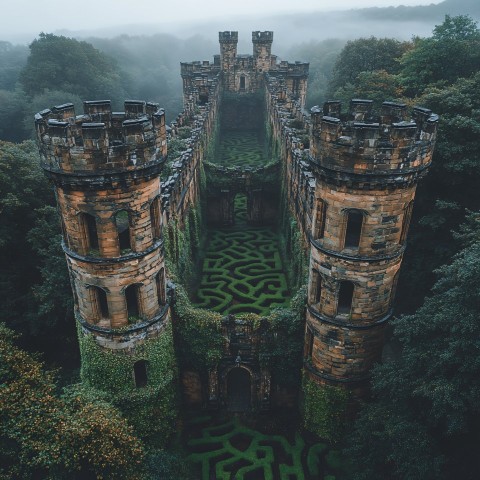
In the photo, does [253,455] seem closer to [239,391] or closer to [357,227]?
[239,391]

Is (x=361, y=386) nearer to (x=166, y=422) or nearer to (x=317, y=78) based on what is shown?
(x=166, y=422)

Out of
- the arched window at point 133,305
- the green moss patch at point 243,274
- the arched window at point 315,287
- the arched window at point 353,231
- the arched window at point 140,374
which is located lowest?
the green moss patch at point 243,274

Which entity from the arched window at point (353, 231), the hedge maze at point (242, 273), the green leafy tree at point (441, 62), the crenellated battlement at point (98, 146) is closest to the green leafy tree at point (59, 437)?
the crenellated battlement at point (98, 146)

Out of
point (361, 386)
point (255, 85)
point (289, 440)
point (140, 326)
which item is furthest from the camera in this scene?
point (255, 85)

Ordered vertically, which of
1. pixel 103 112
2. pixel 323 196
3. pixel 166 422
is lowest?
pixel 166 422

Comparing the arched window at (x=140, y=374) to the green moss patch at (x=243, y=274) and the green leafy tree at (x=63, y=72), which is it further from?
the green leafy tree at (x=63, y=72)

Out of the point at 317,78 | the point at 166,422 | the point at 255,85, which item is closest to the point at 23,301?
the point at 166,422
